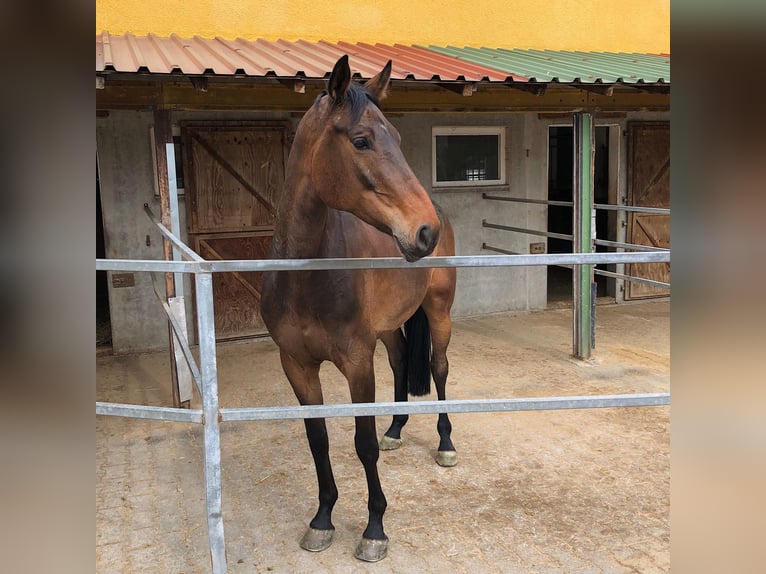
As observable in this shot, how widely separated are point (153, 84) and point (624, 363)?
456cm

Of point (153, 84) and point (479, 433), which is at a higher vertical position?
point (153, 84)

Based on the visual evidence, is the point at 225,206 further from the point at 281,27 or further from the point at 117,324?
the point at 281,27

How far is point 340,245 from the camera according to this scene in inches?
108

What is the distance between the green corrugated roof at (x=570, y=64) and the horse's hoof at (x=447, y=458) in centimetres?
280

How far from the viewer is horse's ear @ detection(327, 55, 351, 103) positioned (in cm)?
215

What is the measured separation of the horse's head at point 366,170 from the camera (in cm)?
201

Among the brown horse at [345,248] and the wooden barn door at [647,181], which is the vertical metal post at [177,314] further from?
the wooden barn door at [647,181]

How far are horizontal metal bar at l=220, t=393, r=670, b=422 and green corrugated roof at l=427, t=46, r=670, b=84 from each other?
332cm

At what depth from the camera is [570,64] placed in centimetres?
594

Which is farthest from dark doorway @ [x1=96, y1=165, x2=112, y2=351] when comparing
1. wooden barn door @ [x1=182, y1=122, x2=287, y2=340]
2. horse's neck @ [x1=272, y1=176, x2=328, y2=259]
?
horse's neck @ [x1=272, y1=176, x2=328, y2=259]

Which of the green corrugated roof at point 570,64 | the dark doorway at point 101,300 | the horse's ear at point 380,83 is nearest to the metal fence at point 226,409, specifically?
the horse's ear at point 380,83

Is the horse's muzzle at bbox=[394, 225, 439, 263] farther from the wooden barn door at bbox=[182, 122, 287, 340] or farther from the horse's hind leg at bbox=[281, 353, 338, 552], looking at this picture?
the wooden barn door at bbox=[182, 122, 287, 340]
